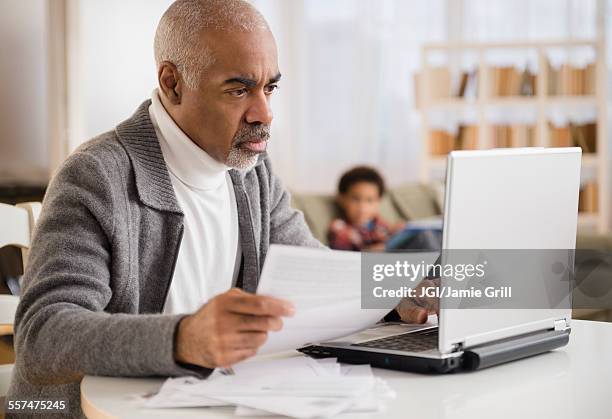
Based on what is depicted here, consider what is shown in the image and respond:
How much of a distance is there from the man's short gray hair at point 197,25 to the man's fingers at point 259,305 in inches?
24.3

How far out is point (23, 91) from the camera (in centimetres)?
494

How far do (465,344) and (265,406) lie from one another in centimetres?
32

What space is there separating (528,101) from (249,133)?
152 inches

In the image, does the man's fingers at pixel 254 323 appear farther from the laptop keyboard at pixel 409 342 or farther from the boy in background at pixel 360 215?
the boy in background at pixel 360 215

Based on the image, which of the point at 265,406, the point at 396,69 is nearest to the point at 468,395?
the point at 265,406

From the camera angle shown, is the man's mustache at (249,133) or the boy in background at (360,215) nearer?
the man's mustache at (249,133)

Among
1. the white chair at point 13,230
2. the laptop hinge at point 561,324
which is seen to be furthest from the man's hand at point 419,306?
the white chair at point 13,230

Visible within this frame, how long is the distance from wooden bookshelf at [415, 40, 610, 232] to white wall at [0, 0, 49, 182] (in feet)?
6.99

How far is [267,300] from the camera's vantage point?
40.1 inches

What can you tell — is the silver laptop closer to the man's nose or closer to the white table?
the white table

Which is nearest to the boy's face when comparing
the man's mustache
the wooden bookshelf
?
the wooden bookshelf

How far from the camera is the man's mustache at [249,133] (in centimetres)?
156

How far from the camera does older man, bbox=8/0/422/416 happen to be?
3.63 ft

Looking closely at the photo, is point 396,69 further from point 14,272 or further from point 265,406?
point 265,406
